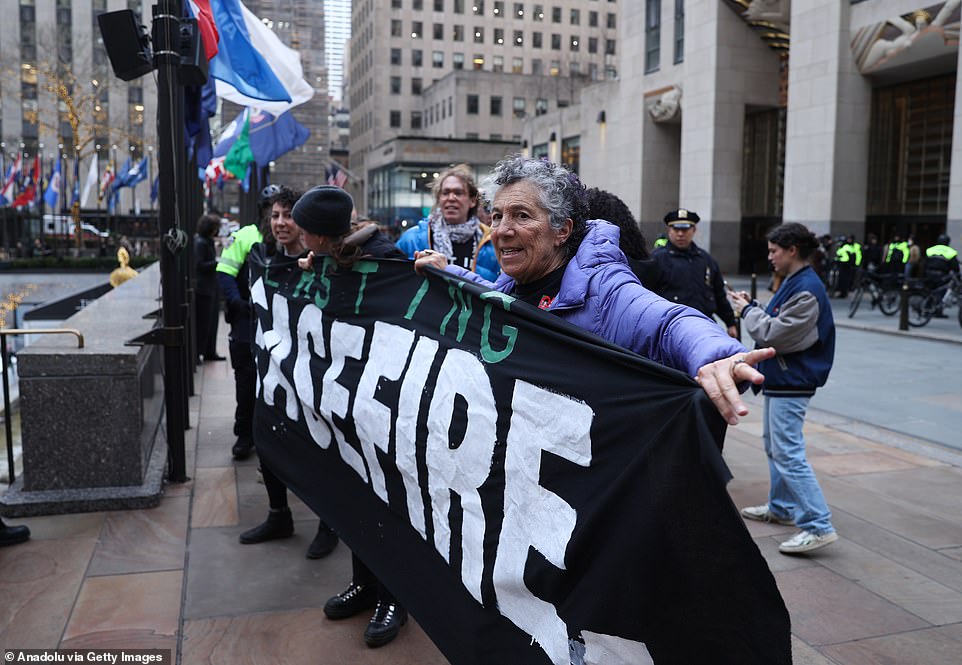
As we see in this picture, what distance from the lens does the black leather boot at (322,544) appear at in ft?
15.8

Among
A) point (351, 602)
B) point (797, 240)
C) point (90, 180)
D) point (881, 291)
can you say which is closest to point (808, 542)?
point (797, 240)

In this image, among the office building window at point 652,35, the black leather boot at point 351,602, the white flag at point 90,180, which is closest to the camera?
the black leather boot at point 351,602

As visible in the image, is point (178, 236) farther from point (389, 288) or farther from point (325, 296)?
point (389, 288)

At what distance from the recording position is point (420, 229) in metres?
5.36

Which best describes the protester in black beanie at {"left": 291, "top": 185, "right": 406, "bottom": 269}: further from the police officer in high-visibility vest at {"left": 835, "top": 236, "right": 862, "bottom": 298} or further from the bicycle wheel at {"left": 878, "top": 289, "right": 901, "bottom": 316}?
the police officer in high-visibility vest at {"left": 835, "top": 236, "right": 862, "bottom": 298}

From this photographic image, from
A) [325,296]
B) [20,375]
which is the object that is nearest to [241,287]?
[20,375]

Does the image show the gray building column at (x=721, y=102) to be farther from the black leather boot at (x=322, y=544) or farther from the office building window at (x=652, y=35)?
the black leather boot at (x=322, y=544)

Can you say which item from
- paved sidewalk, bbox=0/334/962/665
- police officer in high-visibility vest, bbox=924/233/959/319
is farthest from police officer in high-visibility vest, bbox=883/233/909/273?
paved sidewalk, bbox=0/334/962/665

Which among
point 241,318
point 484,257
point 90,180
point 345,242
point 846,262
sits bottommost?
point 846,262

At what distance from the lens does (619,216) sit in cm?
529

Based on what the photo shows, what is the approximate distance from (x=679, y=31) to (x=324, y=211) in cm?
3602

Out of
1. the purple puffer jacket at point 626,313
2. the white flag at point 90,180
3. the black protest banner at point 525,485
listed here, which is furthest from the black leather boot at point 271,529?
the white flag at point 90,180

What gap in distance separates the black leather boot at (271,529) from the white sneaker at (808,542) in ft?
9.79

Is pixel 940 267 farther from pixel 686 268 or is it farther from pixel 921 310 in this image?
pixel 686 268
